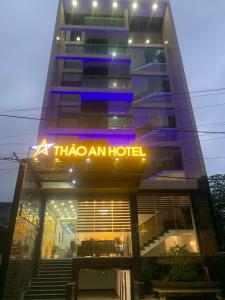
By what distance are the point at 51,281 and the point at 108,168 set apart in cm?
658

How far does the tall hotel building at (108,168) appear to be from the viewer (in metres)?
12.6

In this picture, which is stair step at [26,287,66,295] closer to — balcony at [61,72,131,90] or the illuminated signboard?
the illuminated signboard

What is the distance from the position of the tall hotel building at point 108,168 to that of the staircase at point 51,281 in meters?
0.06

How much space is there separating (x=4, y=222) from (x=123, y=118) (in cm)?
1360

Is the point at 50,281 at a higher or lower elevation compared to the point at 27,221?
lower

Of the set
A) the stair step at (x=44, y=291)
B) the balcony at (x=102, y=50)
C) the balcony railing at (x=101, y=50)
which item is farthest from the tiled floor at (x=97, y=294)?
the balcony railing at (x=101, y=50)

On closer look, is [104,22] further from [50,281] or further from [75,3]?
[50,281]

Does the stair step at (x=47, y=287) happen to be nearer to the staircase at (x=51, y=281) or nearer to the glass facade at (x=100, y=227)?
the staircase at (x=51, y=281)

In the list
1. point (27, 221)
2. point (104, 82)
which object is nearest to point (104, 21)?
point (104, 82)

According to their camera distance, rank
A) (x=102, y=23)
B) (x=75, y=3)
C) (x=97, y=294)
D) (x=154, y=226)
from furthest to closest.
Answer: (x=75, y=3) → (x=102, y=23) → (x=97, y=294) → (x=154, y=226)

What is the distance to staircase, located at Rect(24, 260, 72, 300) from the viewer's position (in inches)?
443

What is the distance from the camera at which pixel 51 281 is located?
12305mm

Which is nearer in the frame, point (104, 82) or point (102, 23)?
point (104, 82)

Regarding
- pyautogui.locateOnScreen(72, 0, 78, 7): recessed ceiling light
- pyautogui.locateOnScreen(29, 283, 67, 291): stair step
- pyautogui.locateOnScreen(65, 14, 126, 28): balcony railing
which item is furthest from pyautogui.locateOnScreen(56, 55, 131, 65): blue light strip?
pyautogui.locateOnScreen(29, 283, 67, 291): stair step
